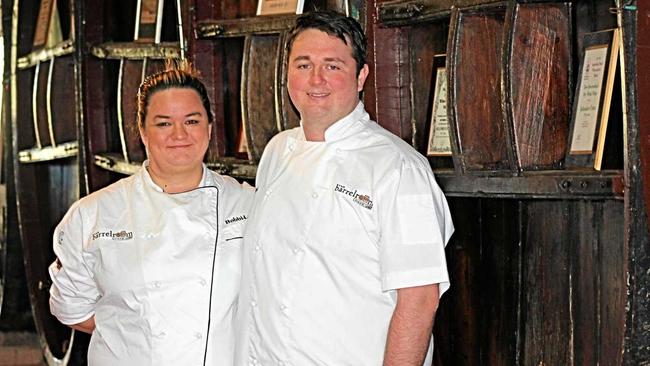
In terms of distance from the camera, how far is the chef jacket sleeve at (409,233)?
7.47 feet

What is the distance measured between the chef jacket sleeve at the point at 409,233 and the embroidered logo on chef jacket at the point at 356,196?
26 mm

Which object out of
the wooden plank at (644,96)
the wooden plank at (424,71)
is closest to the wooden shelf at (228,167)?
the wooden plank at (424,71)

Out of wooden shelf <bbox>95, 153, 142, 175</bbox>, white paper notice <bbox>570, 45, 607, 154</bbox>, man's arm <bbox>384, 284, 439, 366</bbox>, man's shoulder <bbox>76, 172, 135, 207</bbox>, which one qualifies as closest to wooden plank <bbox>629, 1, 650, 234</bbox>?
white paper notice <bbox>570, 45, 607, 154</bbox>

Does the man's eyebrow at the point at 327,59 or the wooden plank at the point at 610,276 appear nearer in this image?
the wooden plank at the point at 610,276

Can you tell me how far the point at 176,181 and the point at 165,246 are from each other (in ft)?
0.57

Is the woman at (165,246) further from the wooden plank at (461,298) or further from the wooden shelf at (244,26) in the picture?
the wooden plank at (461,298)

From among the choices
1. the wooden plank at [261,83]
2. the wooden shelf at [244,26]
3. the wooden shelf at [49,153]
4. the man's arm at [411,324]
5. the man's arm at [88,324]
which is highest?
the wooden shelf at [244,26]

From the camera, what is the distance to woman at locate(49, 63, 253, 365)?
2.62 metres

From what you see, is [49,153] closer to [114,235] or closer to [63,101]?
[63,101]

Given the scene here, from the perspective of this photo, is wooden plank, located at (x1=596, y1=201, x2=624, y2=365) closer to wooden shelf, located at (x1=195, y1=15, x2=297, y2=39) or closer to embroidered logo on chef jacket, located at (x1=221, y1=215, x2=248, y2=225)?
embroidered logo on chef jacket, located at (x1=221, y1=215, x2=248, y2=225)

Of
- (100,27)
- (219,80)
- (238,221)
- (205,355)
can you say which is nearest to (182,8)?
(219,80)

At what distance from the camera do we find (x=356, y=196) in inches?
92.5

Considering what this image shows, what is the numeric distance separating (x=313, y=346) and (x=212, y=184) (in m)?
0.58

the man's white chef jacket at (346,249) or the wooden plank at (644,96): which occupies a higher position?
the wooden plank at (644,96)
